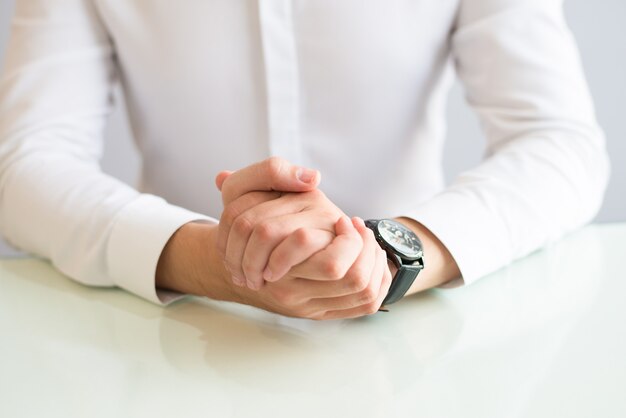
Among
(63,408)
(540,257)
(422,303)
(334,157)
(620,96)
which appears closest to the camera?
(63,408)

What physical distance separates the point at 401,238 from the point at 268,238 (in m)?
0.19

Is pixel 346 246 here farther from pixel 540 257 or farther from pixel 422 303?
pixel 540 257

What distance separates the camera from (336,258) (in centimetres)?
65

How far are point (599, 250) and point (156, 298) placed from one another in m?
0.58

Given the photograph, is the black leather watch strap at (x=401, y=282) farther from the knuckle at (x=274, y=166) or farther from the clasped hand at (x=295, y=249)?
the knuckle at (x=274, y=166)

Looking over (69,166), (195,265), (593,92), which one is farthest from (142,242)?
(593,92)

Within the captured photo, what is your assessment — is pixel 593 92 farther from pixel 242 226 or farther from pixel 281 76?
pixel 242 226

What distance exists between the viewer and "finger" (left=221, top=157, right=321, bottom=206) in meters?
0.73

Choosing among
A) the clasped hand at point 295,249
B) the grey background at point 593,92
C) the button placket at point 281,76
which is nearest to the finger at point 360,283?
the clasped hand at point 295,249

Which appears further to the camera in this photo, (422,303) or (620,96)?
(620,96)

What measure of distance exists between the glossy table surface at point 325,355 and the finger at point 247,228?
0.07 metres

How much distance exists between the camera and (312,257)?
26.1 inches

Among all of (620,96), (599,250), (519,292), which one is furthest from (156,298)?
(620,96)

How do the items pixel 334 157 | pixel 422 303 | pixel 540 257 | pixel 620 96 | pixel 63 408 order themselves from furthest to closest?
pixel 620 96 → pixel 334 157 → pixel 540 257 → pixel 422 303 → pixel 63 408
